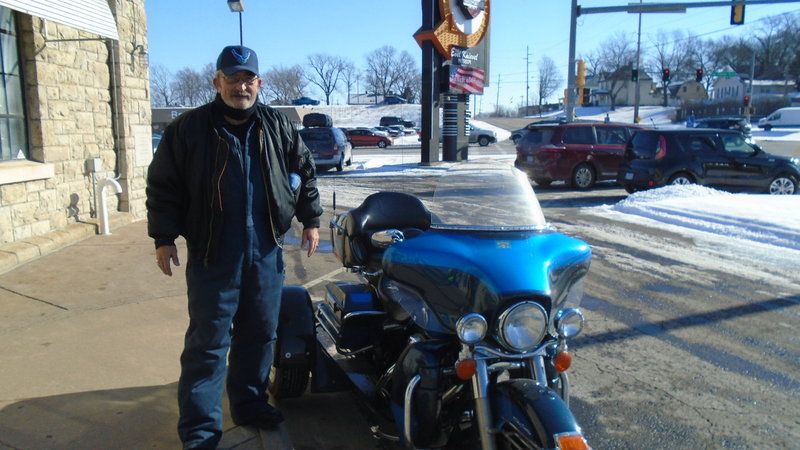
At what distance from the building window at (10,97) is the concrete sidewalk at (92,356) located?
1.34 meters

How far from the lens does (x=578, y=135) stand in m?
16.7

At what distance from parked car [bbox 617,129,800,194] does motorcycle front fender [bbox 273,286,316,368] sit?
39.6ft

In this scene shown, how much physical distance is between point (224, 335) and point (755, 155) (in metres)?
14.2

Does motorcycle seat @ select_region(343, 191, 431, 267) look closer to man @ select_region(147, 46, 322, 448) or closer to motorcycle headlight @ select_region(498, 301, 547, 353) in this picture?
man @ select_region(147, 46, 322, 448)

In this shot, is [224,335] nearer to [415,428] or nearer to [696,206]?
[415,428]

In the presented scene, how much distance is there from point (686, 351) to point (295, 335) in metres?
3.16

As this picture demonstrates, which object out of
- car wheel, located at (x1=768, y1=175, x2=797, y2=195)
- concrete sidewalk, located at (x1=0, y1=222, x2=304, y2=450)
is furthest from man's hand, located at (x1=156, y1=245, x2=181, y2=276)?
car wheel, located at (x1=768, y1=175, x2=797, y2=195)

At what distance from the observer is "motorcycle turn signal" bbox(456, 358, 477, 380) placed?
254 centimetres

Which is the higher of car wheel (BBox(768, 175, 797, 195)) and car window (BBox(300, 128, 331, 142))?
car window (BBox(300, 128, 331, 142))

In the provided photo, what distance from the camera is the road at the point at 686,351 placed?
3740 millimetres

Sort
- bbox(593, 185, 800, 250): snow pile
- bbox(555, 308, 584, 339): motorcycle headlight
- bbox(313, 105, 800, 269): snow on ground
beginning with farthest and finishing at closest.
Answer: bbox(593, 185, 800, 250): snow pile < bbox(313, 105, 800, 269): snow on ground < bbox(555, 308, 584, 339): motorcycle headlight

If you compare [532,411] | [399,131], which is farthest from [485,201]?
[399,131]

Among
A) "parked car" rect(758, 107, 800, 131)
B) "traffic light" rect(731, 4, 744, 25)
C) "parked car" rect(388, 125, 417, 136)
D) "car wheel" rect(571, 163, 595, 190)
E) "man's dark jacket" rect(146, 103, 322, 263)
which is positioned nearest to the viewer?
"man's dark jacket" rect(146, 103, 322, 263)

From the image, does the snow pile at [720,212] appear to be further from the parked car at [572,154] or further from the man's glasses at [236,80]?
the man's glasses at [236,80]
